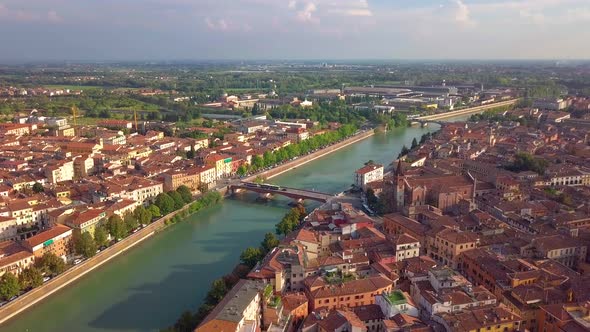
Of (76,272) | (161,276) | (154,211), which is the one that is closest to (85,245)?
(76,272)

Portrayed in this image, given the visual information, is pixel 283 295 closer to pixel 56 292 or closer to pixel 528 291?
pixel 528 291

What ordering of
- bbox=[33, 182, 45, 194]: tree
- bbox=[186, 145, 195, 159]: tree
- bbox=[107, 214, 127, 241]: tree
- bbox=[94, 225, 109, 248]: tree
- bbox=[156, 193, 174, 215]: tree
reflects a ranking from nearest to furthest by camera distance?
bbox=[94, 225, 109, 248]: tree < bbox=[107, 214, 127, 241]: tree < bbox=[156, 193, 174, 215]: tree < bbox=[33, 182, 45, 194]: tree < bbox=[186, 145, 195, 159]: tree

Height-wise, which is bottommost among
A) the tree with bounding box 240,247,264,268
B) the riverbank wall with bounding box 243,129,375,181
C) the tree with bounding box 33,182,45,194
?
the riverbank wall with bounding box 243,129,375,181

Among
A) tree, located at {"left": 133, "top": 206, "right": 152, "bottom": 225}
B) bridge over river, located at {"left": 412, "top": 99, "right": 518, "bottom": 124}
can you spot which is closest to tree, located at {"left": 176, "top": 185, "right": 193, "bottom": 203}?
tree, located at {"left": 133, "top": 206, "right": 152, "bottom": 225}

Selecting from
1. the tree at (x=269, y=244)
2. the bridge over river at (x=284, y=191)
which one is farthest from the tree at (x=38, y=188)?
the tree at (x=269, y=244)

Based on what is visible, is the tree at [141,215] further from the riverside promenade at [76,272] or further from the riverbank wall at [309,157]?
the riverbank wall at [309,157]

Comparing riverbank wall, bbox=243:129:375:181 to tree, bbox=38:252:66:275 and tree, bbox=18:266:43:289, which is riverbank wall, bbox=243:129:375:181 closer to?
tree, bbox=38:252:66:275
